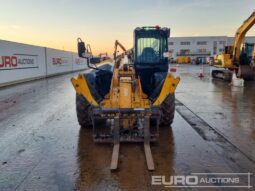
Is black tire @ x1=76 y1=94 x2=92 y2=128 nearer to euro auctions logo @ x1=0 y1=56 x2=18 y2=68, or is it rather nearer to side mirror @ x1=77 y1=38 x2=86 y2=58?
side mirror @ x1=77 y1=38 x2=86 y2=58

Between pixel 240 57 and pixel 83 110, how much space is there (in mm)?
15416

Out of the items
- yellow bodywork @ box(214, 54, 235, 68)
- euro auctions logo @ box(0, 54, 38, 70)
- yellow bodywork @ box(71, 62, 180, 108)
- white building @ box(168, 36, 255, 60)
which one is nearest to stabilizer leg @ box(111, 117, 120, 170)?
yellow bodywork @ box(71, 62, 180, 108)

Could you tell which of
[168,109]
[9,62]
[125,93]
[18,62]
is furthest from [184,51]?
[125,93]

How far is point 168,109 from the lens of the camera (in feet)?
19.9

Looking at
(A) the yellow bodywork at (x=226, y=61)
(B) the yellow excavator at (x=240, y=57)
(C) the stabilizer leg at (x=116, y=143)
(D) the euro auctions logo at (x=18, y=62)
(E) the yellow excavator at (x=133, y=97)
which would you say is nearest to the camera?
(C) the stabilizer leg at (x=116, y=143)

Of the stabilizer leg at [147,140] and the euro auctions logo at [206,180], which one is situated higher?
the stabilizer leg at [147,140]

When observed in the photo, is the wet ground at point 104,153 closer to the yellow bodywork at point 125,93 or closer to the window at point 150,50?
the yellow bodywork at point 125,93

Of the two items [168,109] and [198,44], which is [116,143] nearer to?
[168,109]

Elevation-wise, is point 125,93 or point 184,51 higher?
point 184,51

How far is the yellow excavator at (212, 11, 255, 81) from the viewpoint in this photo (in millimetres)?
16656

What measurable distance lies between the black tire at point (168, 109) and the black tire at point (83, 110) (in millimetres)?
1851

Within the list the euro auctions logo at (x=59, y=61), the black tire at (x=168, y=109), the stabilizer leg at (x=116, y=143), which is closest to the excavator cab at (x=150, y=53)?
the black tire at (x=168, y=109)

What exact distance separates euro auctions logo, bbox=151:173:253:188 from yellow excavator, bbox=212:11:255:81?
1454 cm

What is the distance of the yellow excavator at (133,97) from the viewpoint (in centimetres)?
505
